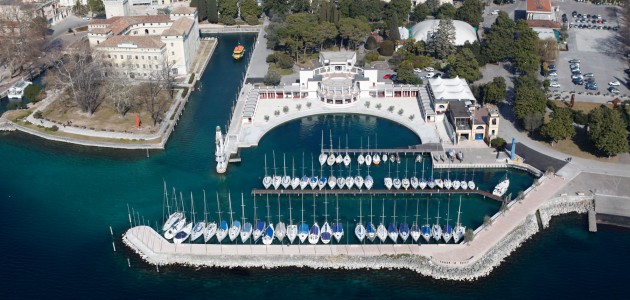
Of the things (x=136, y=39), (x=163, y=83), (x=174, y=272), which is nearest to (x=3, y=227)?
(x=174, y=272)

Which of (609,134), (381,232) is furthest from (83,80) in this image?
(609,134)

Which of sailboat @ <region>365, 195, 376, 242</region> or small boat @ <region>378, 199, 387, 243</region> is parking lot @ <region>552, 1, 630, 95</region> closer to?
small boat @ <region>378, 199, 387, 243</region>

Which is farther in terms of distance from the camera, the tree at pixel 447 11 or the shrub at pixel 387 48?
the tree at pixel 447 11

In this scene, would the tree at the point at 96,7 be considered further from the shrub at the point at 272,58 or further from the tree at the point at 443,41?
the tree at the point at 443,41

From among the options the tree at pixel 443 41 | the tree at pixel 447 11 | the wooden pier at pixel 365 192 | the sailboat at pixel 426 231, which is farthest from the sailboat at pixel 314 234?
the tree at pixel 447 11

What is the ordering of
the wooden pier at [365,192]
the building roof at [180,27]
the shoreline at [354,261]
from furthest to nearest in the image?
the building roof at [180,27] → the wooden pier at [365,192] → the shoreline at [354,261]
